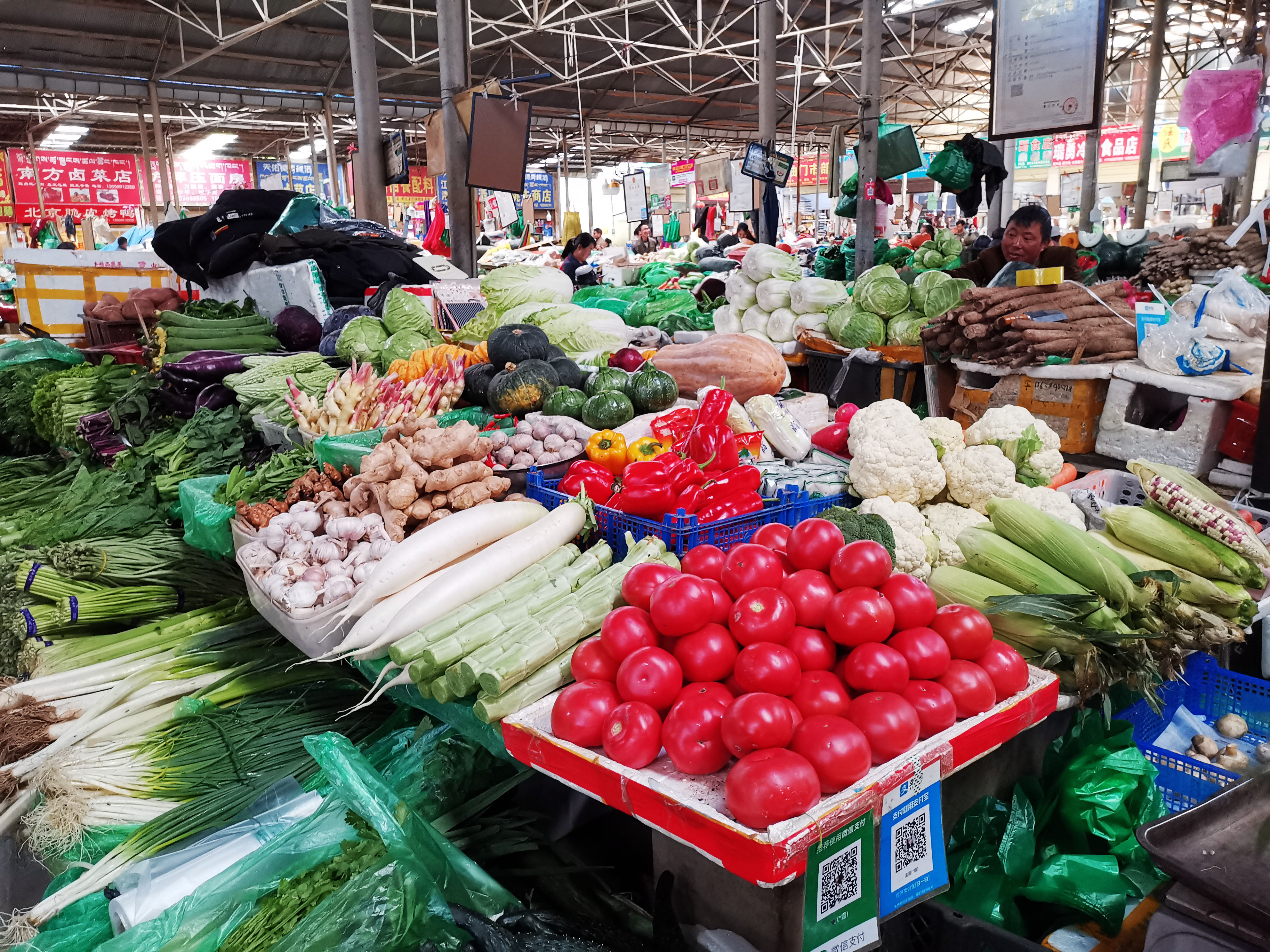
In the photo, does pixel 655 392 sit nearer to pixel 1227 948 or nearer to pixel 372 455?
pixel 372 455

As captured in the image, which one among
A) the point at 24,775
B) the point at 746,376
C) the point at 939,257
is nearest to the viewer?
the point at 24,775

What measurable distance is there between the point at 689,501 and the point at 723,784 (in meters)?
1.03

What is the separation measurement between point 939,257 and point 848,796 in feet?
27.6

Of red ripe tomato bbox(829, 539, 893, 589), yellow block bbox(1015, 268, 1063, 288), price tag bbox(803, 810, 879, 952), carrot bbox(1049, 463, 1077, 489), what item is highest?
yellow block bbox(1015, 268, 1063, 288)

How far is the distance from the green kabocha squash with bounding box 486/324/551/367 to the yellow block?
2442 mm

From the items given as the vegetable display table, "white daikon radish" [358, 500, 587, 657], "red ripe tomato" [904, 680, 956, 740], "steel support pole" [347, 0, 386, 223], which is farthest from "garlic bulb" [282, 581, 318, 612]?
"steel support pole" [347, 0, 386, 223]

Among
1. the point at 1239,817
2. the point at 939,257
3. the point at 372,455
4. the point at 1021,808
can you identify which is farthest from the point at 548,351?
the point at 939,257

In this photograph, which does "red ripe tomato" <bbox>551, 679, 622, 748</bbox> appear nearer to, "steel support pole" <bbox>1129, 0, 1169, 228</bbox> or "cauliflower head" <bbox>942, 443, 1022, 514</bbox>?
"cauliflower head" <bbox>942, 443, 1022, 514</bbox>

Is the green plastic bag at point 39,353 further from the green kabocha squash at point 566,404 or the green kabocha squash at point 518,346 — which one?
the green kabocha squash at point 566,404

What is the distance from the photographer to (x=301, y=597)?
92.0 inches

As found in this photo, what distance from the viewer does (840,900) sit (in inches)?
56.0

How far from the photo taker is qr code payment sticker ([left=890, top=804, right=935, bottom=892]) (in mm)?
1486

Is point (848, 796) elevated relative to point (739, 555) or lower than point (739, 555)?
lower

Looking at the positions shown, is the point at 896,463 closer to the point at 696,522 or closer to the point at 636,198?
the point at 696,522
